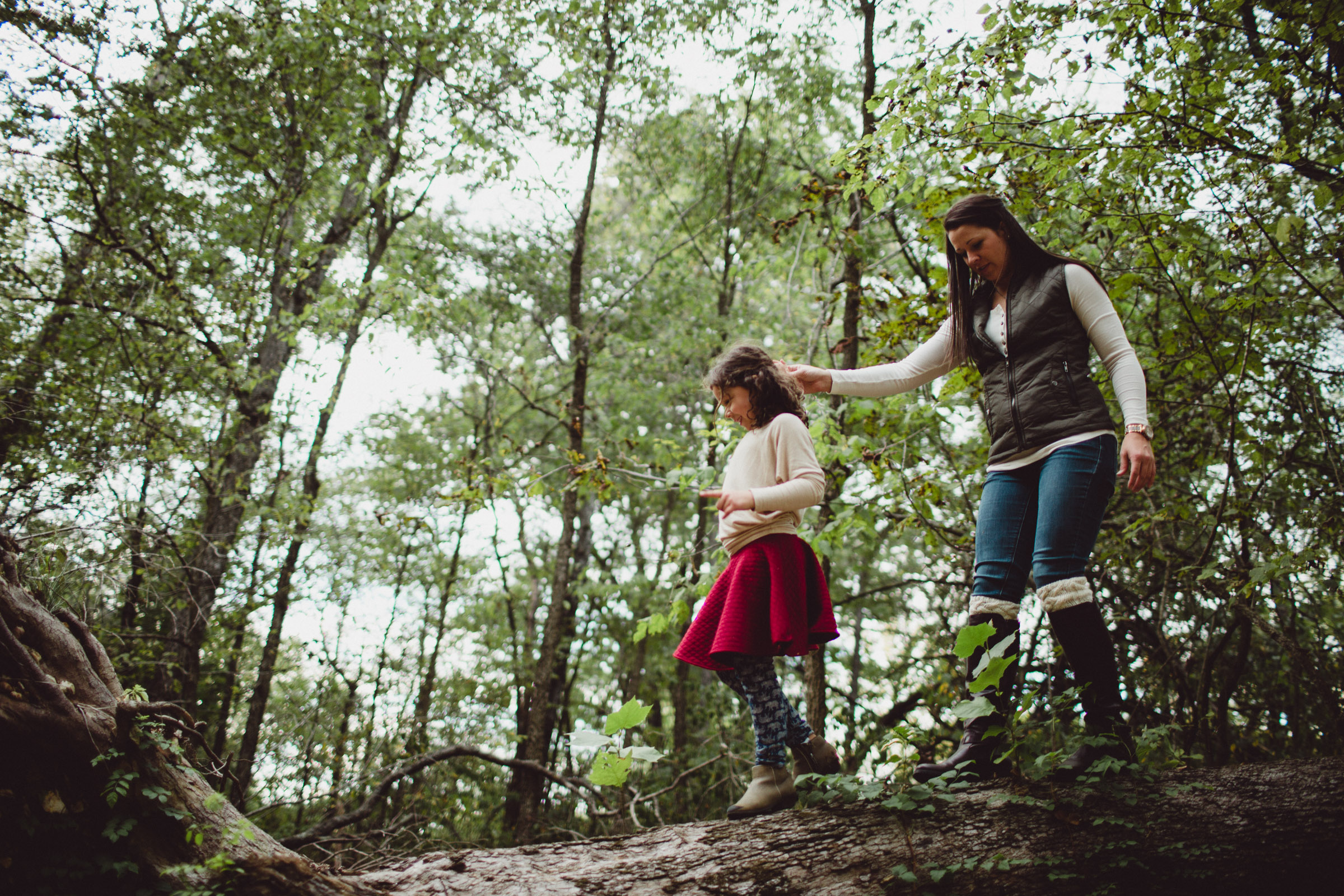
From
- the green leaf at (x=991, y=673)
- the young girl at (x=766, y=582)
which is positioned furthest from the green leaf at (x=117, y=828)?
the green leaf at (x=991, y=673)

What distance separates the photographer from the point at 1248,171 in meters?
3.54

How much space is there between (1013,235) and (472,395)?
13549mm

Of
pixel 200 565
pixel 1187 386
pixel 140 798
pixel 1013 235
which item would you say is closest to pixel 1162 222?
pixel 1187 386

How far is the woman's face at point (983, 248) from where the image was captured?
2.38m

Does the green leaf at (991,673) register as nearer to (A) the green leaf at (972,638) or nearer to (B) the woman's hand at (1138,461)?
(A) the green leaf at (972,638)

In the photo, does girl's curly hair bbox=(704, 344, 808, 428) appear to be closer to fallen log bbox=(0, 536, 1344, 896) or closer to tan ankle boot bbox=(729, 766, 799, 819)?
tan ankle boot bbox=(729, 766, 799, 819)

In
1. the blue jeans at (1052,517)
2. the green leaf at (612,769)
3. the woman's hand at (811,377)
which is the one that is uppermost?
the woman's hand at (811,377)

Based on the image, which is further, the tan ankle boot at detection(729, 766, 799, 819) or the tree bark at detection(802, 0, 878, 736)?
the tree bark at detection(802, 0, 878, 736)

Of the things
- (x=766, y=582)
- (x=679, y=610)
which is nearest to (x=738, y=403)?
(x=766, y=582)

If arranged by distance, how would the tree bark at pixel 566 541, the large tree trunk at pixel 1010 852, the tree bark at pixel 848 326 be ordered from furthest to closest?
the tree bark at pixel 566 541 < the tree bark at pixel 848 326 < the large tree trunk at pixel 1010 852

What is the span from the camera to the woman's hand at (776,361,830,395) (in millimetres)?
2650

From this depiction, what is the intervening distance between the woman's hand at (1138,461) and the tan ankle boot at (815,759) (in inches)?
52.9

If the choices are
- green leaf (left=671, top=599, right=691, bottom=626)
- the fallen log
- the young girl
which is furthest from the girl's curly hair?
green leaf (left=671, top=599, right=691, bottom=626)

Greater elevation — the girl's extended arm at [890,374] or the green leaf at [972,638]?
the girl's extended arm at [890,374]
